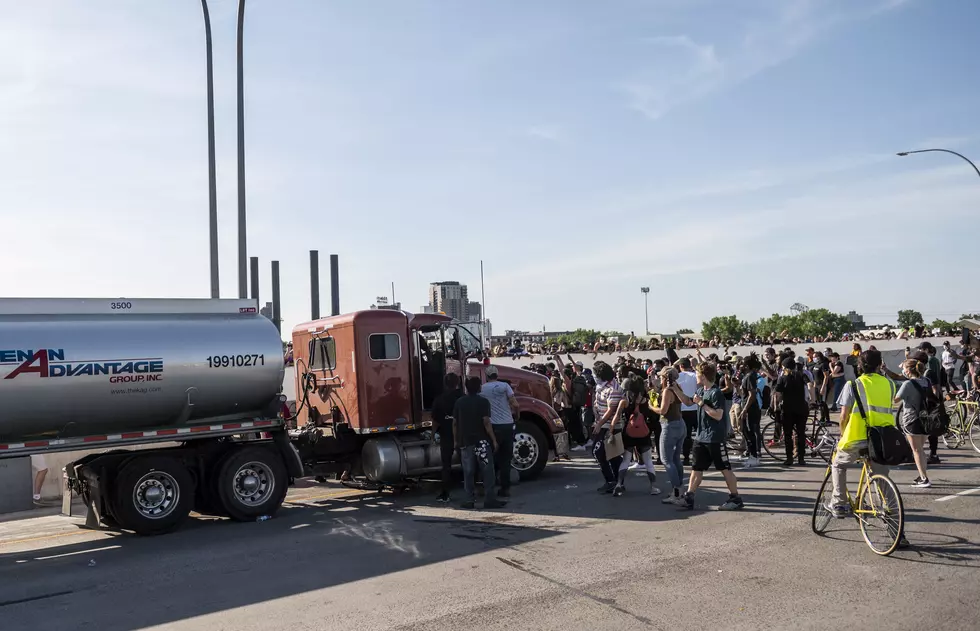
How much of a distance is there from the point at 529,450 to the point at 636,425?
2675 millimetres

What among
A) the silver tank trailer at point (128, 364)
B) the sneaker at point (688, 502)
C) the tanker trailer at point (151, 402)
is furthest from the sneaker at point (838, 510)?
the silver tank trailer at point (128, 364)

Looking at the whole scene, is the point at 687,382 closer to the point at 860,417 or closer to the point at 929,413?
the point at 929,413

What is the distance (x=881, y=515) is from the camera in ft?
26.2

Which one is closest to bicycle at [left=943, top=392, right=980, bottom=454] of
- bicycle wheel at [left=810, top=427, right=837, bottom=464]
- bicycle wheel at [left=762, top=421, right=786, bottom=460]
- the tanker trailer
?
bicycle wheel at [left=810, top=427, right=837, bottom=464]

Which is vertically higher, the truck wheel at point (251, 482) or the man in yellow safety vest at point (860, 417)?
the man in yellow safety vest at point (860, 417)

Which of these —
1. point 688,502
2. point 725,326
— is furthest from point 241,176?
point 725,326

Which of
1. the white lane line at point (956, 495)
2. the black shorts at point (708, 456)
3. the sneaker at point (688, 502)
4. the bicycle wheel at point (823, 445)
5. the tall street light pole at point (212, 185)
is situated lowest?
the white lane line at point (956, 495)

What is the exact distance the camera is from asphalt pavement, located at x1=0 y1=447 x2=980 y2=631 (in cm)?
659

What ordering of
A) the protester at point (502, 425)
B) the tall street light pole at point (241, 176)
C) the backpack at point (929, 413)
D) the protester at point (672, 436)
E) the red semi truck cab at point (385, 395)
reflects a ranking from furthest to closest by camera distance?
1. the tall street light pole at point (241, 176)
2. the red semi truck cab at point (385, 395)
3. the protester at point (502, 425)
4. the backpack at point (929, 413)
5. the protester at point (672, 436)

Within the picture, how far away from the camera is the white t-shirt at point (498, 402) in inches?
490

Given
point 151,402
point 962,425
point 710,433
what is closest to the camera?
point 710,433

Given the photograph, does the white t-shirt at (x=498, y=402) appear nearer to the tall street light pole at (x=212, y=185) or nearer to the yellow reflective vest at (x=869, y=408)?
the yellow reflective vest at (x=869, y=408)

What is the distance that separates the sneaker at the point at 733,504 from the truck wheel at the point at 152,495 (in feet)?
22.0

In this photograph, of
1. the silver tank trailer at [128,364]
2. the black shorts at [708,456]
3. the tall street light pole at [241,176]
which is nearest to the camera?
the silver tank trailer at [128,364]
